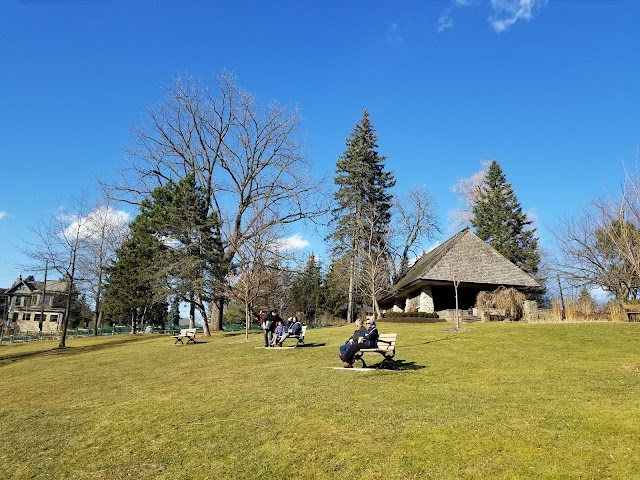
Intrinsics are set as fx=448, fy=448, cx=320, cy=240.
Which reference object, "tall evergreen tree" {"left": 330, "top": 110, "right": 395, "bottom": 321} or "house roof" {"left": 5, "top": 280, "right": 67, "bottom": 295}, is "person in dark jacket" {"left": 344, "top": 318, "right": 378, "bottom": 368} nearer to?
"tall evergreen tree" {"left": 330, "top": 110, "right": 395, "bottom": 321}

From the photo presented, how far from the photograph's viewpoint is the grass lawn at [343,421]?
5.24m

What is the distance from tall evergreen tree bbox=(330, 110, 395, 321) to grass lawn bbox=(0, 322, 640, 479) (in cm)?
3160

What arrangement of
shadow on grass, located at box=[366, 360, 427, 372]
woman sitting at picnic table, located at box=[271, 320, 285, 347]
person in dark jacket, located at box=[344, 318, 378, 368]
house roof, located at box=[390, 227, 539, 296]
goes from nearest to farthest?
person in dark jacket, located at box=[344, 318, 378, 368] → shadow on grass, located at box=[366, 360, 427, 372] → woman sitting at picnic table, located at box=[271, 320, 285, 347] → house roof, located at box=[390, 227, 539, 296]

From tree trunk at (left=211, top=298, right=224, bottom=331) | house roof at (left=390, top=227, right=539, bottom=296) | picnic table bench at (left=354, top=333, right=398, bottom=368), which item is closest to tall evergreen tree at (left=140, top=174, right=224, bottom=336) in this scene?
tree trunk at (left=211, top=298, right=224, bottom=331)

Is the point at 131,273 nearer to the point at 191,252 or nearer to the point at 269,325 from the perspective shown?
the point at 191,252

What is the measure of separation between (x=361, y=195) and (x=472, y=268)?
1896cm

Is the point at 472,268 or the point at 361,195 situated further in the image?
the point at 361,195

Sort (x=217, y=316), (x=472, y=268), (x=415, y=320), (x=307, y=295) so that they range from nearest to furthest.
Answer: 1. (x=415, y=320)
2. (x=472, y=268)
3. (x=217, y=316)
4. (x=307, y=295)

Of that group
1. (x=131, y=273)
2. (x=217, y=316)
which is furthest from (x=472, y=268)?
(x=131, y=273)

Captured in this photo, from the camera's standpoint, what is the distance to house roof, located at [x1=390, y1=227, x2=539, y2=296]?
3020 cm

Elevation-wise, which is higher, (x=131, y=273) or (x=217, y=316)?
(x=131, y=273)

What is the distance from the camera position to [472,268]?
31250mm

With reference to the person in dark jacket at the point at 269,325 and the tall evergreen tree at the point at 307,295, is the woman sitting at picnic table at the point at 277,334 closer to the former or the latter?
the person in dark jacket at the point at 269,325

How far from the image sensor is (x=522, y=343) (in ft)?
51.0
